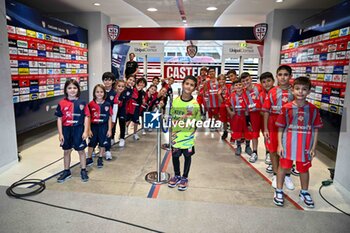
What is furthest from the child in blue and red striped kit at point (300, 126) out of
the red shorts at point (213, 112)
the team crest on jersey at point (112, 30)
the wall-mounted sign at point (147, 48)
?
the wall-mounted sign at point (147, 48)

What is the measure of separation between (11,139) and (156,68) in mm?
11556

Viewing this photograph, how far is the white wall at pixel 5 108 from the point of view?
3215 mm

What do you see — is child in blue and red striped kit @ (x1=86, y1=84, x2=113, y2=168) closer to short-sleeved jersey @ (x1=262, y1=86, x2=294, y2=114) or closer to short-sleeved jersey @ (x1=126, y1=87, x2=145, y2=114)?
short-sleeved jersey @ (x1=126, y1=87, x2=145, y2=114)

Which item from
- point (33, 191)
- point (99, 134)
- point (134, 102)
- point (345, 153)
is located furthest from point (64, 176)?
point (345, 153)

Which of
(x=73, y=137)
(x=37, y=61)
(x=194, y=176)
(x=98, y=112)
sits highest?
(x=37, y=61)

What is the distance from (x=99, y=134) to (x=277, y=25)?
5.23 m

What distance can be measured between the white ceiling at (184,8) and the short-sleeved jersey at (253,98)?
259 centimetres

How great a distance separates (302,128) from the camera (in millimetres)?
2467

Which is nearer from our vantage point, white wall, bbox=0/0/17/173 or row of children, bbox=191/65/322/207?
row of children, bbox=191/65/322/207

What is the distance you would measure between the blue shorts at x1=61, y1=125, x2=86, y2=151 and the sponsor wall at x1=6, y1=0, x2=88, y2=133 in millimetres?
1776

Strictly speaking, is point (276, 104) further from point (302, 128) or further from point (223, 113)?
point (223, 113)

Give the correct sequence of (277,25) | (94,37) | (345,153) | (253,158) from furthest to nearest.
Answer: (94,37) < (277,25) < (253,158) < (345,153)

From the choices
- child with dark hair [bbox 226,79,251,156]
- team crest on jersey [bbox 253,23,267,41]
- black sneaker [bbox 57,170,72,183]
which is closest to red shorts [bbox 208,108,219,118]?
child with dark hair [bbox 226,79,251,156]

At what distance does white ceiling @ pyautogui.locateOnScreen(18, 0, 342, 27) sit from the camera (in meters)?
5.68
